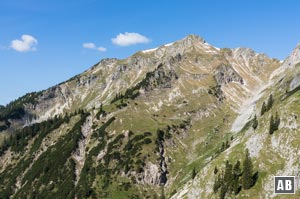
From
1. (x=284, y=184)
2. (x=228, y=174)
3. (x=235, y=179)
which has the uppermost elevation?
(x=228, y=174)

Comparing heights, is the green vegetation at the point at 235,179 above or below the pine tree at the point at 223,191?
above

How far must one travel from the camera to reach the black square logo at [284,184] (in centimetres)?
12888

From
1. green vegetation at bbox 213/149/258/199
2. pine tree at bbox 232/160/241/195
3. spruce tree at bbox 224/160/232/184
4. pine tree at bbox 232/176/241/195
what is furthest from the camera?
spruce tree at bbox 224/160/232/184

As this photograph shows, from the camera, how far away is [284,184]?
13275 centimetres

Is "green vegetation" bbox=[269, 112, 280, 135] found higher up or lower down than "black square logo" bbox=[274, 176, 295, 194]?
higher up

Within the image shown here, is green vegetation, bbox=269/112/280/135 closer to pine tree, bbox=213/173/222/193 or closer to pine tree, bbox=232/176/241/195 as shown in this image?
pine tree, bbox=232/176/241/195

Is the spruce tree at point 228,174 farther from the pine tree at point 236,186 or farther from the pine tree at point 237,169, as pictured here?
the pine tree at point 236,186

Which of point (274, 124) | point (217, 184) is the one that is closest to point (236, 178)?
point (217, 184)

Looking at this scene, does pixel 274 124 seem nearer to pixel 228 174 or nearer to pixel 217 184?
pixel 228 174

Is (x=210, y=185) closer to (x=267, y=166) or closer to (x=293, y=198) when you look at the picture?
(x=267, y=166)

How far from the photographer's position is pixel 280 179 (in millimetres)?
134000

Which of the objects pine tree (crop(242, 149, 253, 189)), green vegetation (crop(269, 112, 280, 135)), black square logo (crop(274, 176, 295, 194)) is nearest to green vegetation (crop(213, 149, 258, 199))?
pine tree (crop(242, 149, 253, 189))

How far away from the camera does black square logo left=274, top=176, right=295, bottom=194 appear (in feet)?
423

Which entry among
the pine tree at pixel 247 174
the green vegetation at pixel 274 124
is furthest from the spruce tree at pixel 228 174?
the green vegetation at pixel 274 124
